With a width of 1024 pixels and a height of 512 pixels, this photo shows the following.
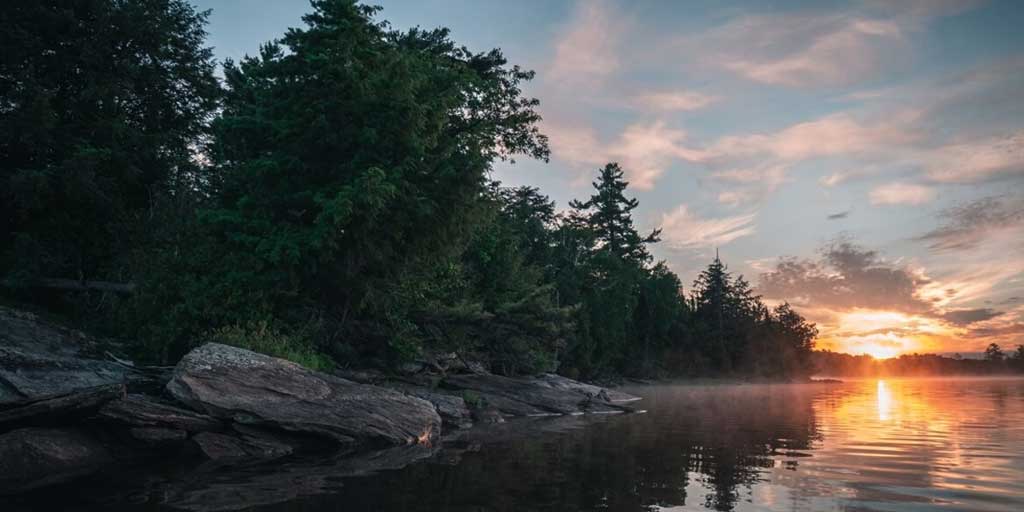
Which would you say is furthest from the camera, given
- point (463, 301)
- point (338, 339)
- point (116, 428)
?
point (463, 301)

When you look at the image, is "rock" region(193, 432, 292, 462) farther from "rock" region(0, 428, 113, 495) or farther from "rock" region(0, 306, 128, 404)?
"rock" region(0, 306, 128, 404)

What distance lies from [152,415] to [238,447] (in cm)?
187

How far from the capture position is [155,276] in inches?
731

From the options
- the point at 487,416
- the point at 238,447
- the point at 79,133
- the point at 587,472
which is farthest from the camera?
Result: the point at 79,133

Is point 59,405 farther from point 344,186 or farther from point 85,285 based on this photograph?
point 85,285

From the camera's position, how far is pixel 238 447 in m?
12.3

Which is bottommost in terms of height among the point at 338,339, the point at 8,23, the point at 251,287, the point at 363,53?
the point at 338,339

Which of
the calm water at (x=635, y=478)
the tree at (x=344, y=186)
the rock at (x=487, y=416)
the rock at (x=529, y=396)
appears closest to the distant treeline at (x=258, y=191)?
the tree at (x=344, y=186)

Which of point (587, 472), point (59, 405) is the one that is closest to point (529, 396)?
point (587, 472)

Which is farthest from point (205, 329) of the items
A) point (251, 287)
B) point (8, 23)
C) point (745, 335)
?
point (745, 335)

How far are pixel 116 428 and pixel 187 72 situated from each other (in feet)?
73.9

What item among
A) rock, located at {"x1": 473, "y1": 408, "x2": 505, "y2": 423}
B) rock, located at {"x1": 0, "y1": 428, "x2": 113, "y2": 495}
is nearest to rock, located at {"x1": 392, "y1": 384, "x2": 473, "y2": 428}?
rock, located at {"x1": 473, "y1": 408, "x2": 505, "y2": 423}

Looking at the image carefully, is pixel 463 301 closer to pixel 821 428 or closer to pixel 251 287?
pixel 251 287

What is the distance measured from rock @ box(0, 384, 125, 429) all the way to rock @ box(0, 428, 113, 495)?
0.27m
